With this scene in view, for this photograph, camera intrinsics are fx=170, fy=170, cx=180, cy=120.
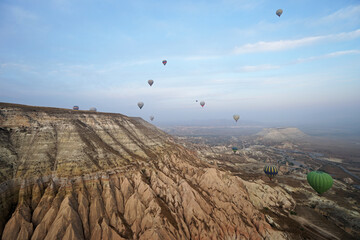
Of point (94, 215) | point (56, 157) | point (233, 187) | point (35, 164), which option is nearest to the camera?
point (94, 215)

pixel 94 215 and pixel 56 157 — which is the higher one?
pixel 56 157

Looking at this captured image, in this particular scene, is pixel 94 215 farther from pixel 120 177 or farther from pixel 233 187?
pixel 233 187

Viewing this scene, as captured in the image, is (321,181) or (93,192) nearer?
(93,192)

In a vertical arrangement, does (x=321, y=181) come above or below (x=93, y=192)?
below

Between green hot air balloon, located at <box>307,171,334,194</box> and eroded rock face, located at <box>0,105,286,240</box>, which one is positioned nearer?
eroded rock face, located at <box>0,105,286,240</box>

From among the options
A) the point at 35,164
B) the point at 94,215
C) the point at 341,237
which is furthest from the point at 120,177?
the point at 341,237

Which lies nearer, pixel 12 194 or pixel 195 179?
pixel 12 194

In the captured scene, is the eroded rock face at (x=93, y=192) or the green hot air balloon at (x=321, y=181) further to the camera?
the green hot air balloon at (x=321, y=181)

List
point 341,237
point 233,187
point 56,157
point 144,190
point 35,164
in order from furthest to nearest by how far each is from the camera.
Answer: point 233,187, point 341,237, point 144,190, point 56,157, point 35,164
